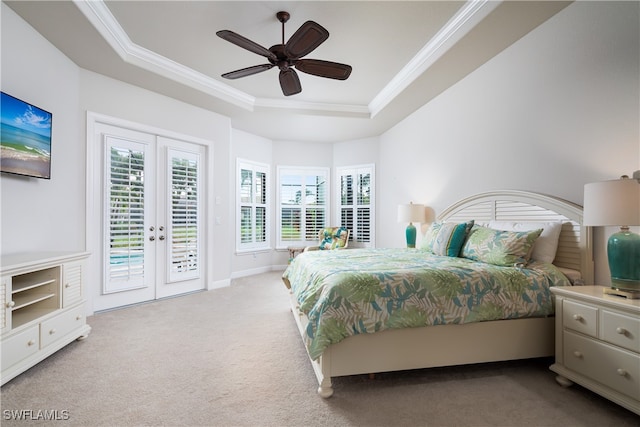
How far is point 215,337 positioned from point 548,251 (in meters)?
2.91

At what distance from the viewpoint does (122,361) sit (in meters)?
2.33

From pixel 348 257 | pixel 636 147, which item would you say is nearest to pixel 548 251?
pixel 636 147

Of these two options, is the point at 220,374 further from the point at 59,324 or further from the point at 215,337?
the point at 59,324

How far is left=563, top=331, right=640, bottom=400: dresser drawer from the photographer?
1.63 metres

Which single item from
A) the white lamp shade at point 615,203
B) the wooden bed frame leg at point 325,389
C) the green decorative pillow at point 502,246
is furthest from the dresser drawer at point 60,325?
the white lamp shade at point 615,203

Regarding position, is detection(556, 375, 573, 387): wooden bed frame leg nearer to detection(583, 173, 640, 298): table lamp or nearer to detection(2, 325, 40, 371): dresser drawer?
detection(583, 173, 640, 298): table lamp

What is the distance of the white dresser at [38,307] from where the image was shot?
1.96 meters

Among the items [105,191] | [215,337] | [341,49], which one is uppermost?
[341,49]

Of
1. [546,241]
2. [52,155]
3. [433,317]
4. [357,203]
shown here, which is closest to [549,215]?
[546,241]

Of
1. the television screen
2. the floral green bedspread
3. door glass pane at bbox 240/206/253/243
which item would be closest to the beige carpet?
the floral green bedspread

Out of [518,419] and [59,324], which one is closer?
[518,419]

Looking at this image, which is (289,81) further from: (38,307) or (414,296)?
(38,307)

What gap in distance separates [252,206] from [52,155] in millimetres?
3359

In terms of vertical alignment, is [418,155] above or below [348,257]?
above
